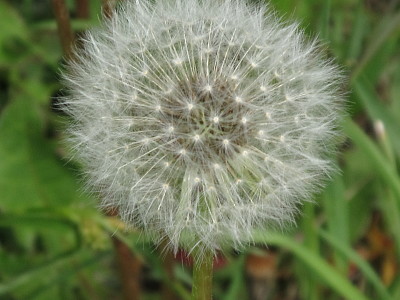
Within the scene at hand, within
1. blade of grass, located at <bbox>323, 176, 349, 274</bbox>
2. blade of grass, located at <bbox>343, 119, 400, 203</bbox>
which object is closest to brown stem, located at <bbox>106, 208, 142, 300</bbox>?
blade of grass, located at <bbox>323, 176, 349, 274</bbox>

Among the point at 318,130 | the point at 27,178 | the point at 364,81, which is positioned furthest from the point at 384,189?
the point at 27,178

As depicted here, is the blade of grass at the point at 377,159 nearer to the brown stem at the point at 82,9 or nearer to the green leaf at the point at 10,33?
the brown stem at the point at 82,9

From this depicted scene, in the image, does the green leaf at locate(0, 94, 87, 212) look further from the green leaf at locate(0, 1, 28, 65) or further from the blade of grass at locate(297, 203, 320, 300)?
the blade of grass at locate(297, 203, 320, 300)

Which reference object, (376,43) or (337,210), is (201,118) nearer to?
(337,210)

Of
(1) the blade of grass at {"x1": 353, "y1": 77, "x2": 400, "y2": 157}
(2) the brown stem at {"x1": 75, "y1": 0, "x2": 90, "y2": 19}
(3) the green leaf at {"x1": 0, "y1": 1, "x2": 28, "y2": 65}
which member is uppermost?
(1) the blade of grass at {"x1": 353, "y1": 77, "x2": 400, "y2": 157}

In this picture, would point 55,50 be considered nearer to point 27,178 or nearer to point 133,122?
point 27,178

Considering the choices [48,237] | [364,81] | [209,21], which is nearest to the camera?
[209,21]
